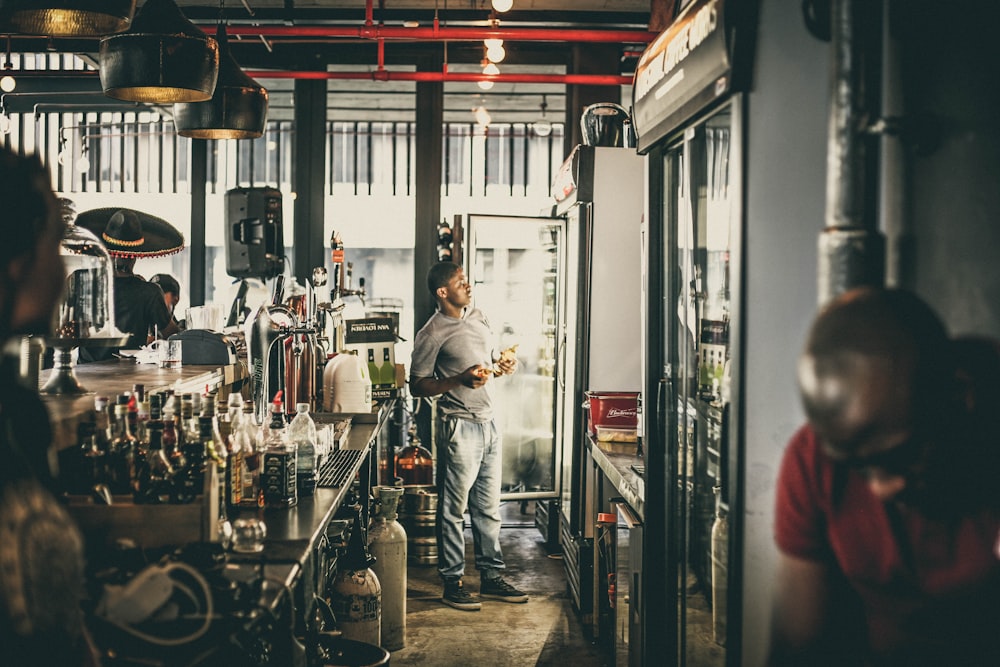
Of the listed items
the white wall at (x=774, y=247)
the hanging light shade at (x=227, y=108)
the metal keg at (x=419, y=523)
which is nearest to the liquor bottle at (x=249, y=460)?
the white wall at (x=774, y=247)

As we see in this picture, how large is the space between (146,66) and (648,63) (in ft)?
5.58

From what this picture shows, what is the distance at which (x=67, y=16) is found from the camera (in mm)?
2721

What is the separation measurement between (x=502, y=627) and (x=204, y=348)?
6.66 feet

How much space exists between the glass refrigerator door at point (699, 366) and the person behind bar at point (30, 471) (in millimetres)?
1628

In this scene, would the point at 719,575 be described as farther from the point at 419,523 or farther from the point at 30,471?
the point at 419,523

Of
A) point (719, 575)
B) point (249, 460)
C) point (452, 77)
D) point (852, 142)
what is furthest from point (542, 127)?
point (852, 142)

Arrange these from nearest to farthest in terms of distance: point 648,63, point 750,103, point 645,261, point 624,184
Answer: point 750,103, point 648,63, point 645,261, point 624,184

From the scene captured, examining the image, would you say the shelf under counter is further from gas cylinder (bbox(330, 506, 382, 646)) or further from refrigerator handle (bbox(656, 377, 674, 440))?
gas cylinder (bbox(330, 506, 382, 646))

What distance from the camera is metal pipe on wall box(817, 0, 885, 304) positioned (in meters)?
1.38

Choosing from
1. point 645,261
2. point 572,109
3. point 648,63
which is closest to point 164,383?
point 645,261

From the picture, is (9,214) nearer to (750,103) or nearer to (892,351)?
(892,351)

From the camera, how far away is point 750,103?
202cm

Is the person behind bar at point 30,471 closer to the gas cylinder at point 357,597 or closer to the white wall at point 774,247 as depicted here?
the white wall at point 774,247

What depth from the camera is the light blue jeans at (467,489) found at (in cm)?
499
